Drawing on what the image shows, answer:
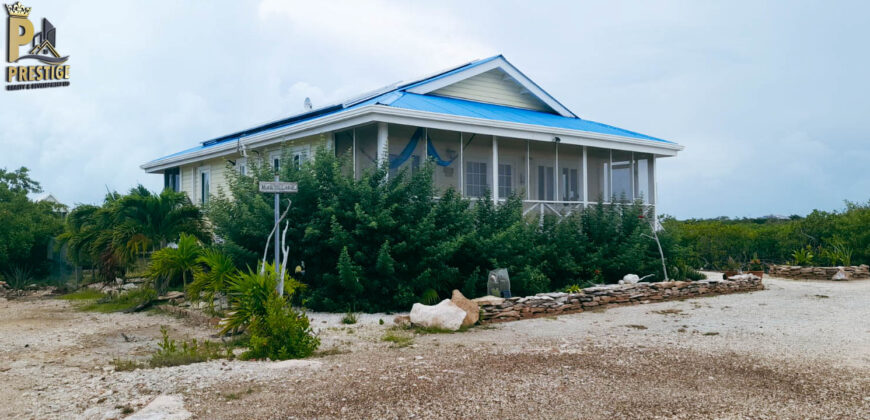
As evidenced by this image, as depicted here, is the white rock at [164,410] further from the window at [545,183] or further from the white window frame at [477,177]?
the window at [545,183]

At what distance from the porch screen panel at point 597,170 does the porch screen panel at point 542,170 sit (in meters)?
1.39

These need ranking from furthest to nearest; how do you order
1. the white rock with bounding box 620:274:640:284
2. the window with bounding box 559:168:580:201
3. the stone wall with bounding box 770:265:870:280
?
1. the window with bounding box 559:168:580:201
2. the stone wall with bounding box 770:265:870:280
3. the white rock with bounding box 620:274:640:284

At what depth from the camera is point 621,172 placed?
679 inches

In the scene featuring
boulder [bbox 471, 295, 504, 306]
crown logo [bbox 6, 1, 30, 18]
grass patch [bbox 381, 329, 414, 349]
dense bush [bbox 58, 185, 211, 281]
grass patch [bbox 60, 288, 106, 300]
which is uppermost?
crown logo [bbox 6, 1, 30, 18]

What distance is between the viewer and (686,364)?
21.4 ft

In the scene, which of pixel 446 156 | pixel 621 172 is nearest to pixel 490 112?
pixel 446 156

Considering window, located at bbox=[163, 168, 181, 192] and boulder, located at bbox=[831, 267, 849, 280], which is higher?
window, located at bbox=[163, 168, 181, 192]

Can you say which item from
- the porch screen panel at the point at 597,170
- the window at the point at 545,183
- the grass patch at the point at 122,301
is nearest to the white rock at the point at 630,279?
the window at the point at 545,183

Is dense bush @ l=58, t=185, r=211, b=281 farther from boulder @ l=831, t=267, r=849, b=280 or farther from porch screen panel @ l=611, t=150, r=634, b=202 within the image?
boulder @ l=831, t=267, r=849, b=280

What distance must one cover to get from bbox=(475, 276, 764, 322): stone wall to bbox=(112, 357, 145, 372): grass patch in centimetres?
462

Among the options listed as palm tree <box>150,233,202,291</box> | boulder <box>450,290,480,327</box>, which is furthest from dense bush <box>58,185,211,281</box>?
boulder <box>450,290,480,327</box>

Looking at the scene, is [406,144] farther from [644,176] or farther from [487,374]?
[487,374]

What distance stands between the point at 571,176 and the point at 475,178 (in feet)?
11.7

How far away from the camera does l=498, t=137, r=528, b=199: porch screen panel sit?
51.7 ft
